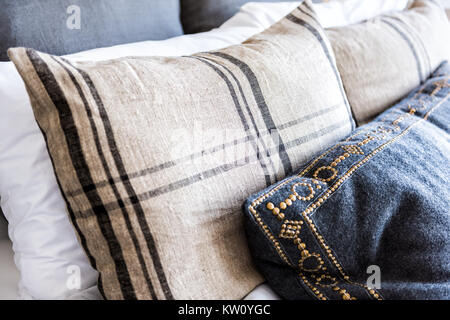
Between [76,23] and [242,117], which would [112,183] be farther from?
[76,23]

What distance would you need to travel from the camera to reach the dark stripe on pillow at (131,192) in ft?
1.39

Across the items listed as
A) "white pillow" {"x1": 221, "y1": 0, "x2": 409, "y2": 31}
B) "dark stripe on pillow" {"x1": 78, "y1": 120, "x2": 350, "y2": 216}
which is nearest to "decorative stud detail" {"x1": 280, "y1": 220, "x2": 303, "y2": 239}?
"dark stripe on pillow" {"x1": 78, "y1": 120, "x2": 350, "y2": 216}

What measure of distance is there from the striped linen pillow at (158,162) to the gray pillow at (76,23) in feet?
0.70

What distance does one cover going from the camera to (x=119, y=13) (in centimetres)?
71

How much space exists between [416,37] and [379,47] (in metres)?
0.16

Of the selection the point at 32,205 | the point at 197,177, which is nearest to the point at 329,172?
the point at 197,177

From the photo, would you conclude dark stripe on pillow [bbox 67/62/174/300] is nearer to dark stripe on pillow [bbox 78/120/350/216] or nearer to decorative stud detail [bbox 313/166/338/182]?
dark stripe on pillow [bbox 78/120/350/216]

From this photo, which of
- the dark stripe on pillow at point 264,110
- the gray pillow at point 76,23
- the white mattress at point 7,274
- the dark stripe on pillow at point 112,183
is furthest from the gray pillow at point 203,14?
the white mattress at point 7,274

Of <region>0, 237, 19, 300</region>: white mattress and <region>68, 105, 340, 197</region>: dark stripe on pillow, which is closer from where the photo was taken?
<region>68, 105, 340, 197</region>: dark stripe on pillow

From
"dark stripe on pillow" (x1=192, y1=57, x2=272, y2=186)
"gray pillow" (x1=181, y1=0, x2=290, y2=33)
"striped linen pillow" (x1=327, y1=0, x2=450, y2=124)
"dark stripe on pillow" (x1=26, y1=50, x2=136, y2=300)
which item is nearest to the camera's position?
"dark stripe on pillow" (x1=26, y1=50, x2=136, y2=300)

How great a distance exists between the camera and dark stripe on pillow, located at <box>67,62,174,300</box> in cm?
42

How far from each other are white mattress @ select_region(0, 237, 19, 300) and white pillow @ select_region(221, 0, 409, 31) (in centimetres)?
70
